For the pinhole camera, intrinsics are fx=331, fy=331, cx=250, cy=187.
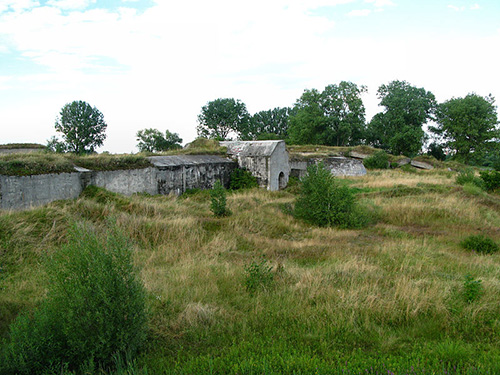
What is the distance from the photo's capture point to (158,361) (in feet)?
11.4

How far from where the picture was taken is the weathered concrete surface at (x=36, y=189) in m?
9.44

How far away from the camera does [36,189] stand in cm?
1021

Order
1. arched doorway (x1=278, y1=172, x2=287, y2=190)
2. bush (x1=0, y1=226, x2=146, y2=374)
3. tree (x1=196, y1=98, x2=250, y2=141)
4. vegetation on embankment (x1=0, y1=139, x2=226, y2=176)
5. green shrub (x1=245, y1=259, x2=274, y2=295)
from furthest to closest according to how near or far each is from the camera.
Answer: tree (x1=196, y1=98, x2=250, y2=141) → arched doorway (x1=278, y1=172, x2=287, y2=190) → vegetation on embankment (x1=0, y1=139, x2=226, y2=176) → green shrub (x1=245, y1=259, x2=274, y2=295) → bush (x1=0, y1=226, x2=146, y2=374)

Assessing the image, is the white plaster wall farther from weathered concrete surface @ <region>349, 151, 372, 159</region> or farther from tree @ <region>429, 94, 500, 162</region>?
tree @ <region>429, 94, 500, 162</region>

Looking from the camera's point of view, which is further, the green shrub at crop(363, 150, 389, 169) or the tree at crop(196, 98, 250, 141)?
the tree at crop(196, 98, 250, 141)

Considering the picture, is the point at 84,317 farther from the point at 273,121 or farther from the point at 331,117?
the point at 273,121

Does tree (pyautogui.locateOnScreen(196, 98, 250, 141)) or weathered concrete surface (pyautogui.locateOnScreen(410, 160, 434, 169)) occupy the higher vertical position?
tree (pyautogui.locateOnScreen(196, 98, 250, 141))

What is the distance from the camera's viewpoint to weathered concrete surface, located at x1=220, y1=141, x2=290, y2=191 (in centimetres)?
1797

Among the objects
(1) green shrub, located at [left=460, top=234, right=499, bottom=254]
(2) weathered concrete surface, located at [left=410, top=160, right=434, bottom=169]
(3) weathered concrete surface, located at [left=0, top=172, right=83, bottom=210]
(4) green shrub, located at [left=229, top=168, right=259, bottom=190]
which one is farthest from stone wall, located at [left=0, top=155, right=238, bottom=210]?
(2) weathered concrete surface, located at [left=410, top=160, right=434, bottom=169]

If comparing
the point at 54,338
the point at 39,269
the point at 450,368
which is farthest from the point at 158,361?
the point at 39,269

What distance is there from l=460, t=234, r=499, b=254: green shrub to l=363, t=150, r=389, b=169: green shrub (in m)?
21.4

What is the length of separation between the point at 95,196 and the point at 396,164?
88.2 feet

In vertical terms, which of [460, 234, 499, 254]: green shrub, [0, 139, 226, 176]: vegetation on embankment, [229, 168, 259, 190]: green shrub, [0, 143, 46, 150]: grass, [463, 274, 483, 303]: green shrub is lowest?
[460, 234, 499, 254]: green shrub

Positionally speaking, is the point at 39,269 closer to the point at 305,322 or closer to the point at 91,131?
the point at 305,322
